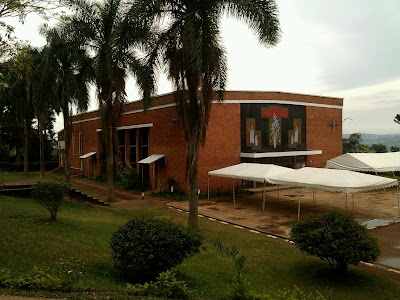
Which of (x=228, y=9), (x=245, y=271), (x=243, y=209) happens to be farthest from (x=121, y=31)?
(x=243, y=209)

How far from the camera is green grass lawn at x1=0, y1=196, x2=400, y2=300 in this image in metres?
6.95

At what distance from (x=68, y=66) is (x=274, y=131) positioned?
49.0 ft

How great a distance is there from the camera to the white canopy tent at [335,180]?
15.0 metres

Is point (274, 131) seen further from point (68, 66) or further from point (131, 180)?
point (68, 66)

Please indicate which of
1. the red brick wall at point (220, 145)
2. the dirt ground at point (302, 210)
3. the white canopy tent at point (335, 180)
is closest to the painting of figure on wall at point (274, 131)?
the red brick wall at point (220, 145)

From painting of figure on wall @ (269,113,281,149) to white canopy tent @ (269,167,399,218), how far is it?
9.03 meters

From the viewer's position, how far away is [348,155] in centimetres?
2570

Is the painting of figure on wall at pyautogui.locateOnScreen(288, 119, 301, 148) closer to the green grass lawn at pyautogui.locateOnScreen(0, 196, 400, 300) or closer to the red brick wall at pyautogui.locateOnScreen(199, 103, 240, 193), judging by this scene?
the red brick wall at pyautogui.locateOnScreen(199, 103, 240, 193)

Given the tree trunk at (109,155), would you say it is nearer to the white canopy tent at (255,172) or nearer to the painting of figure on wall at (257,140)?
the white canopy tent at (255,172)

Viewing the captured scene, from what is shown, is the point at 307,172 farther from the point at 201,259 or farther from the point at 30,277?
the point at 30,277

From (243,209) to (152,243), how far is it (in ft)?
39.8

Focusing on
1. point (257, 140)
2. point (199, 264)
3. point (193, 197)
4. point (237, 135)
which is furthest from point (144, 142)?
point (199, 264)

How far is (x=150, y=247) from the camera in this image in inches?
265

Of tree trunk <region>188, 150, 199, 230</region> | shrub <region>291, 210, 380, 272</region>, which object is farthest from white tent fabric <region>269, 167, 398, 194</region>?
shrub <region>291, 210, 380, 272</region>
